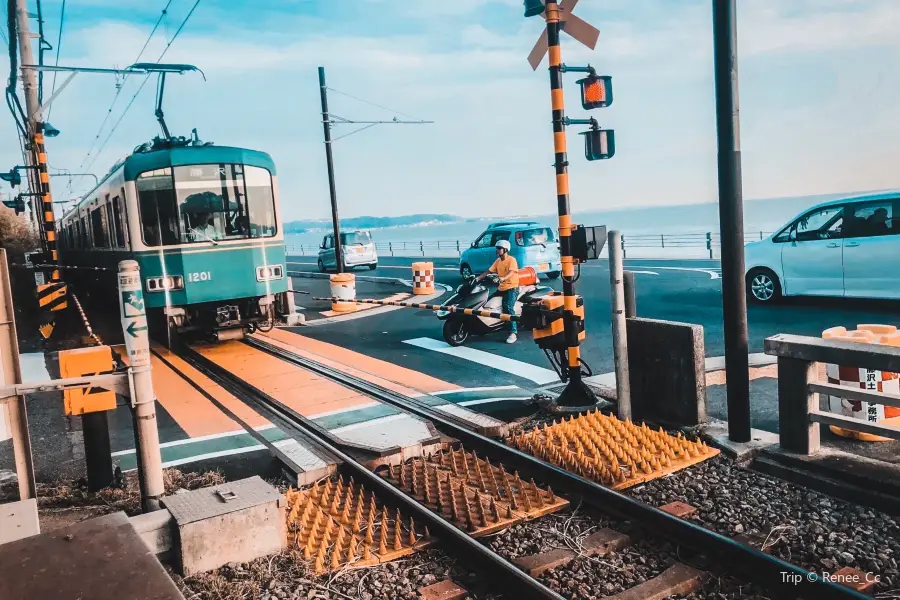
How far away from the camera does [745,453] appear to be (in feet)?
18.3

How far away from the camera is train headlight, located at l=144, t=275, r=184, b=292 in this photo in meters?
11.4

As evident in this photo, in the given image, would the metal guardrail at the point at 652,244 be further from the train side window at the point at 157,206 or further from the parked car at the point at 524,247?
the train side window at the point at 157,206

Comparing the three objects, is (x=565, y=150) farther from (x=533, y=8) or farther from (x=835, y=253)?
(x=835, y=253)

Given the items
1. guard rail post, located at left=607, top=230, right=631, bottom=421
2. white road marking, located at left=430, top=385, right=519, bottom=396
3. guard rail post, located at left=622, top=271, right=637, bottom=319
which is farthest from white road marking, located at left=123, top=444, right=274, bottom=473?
guard rail post, located at left=622, top=271, right=637, bottom=319

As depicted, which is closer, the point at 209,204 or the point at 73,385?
the point at 73,385

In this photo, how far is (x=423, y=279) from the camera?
19281 millimetres

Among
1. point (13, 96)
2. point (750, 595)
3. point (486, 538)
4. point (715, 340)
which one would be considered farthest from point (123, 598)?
point (13, 96)

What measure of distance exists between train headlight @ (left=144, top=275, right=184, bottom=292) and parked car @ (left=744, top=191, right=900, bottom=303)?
980cm

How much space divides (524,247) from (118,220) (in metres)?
10.5

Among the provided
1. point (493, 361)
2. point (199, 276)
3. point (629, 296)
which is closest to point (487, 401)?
point (629, 296)

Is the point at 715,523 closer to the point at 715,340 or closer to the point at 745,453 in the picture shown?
the point at 745,453

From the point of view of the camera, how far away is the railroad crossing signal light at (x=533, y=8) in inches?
269

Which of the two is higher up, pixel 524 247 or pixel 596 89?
pixel 596 89

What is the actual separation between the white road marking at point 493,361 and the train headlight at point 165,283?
3.72m
